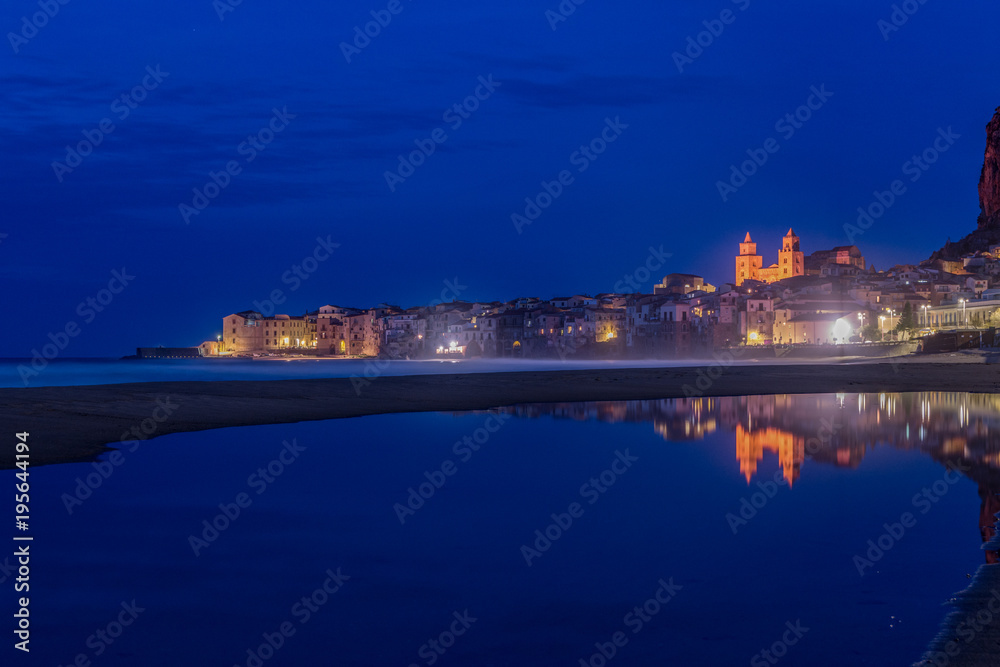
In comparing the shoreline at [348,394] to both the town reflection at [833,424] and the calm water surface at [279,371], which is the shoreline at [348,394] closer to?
the town reflection at [833,424]

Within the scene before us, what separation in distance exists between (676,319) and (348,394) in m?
85.6

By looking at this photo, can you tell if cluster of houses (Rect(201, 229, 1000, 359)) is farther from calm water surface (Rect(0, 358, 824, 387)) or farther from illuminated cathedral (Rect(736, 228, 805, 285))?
calm water surface (Rect(0, 358, 824, 387))

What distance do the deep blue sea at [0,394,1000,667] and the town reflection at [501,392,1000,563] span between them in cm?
20

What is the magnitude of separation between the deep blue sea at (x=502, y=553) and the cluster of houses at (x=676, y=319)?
86.3 m

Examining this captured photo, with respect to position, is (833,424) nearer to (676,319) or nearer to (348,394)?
(348,394)

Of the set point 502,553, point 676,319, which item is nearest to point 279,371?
point 676,319

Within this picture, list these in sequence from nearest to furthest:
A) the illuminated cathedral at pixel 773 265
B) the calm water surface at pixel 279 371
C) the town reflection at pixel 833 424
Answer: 1. the town reflection at pixel 833 424
2. the calm water surface at pixel 279 371
3. the illuminated cathedral at pixel 773 265

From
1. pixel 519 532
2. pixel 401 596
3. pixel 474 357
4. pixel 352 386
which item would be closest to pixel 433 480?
pixel 519 532

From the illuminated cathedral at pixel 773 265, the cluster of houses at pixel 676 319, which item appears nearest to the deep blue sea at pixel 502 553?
the cluster of houses at pixel 676 319

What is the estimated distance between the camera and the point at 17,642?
6.92 metres

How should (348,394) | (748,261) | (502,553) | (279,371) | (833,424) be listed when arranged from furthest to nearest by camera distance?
(748,261) → (279,371) → (348,394) → (833,424) → (502,553)

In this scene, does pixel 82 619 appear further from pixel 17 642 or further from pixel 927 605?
pixel 927 605

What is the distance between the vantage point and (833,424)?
2431 cm

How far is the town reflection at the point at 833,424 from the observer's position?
16766 mm
